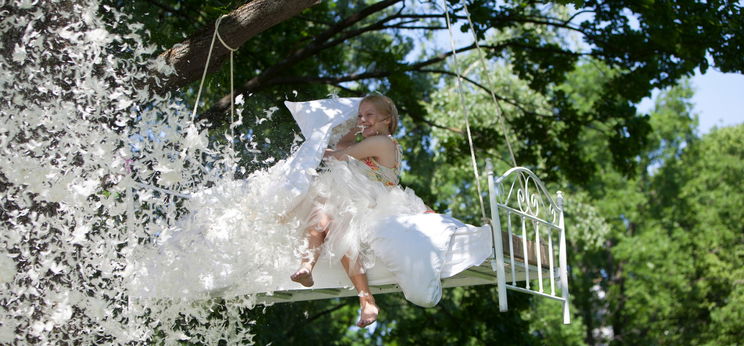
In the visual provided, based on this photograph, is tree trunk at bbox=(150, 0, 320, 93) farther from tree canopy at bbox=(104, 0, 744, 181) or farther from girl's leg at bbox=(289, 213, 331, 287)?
tree canopy at bbox=(104, 0, 744, 181)

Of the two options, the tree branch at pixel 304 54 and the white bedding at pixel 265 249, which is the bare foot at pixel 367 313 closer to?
the white bedding at pixel 265 249

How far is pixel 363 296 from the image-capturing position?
3504 mm

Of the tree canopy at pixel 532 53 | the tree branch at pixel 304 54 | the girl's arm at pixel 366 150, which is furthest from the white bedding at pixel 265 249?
the tree branch at pixel 304 54

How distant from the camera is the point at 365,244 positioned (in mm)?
3566

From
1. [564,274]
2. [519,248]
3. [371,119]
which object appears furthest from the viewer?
[564,274]

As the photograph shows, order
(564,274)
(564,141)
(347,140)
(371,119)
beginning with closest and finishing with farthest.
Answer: (371,119), (347,140), (564,274), (564,141)

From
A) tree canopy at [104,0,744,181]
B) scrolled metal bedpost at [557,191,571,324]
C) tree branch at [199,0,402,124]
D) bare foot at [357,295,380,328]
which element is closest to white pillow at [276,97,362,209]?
bare foot at [357,295,380,328]

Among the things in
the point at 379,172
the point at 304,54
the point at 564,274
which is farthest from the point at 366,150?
the point at 304,54

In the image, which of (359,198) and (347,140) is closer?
(359,198)

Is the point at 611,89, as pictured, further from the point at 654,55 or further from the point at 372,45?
the point at 372,45

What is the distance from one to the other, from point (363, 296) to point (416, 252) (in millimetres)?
283

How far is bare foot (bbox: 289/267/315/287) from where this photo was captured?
3.36 m

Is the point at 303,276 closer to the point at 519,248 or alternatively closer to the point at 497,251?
the point at 497,251

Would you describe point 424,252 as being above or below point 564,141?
below
